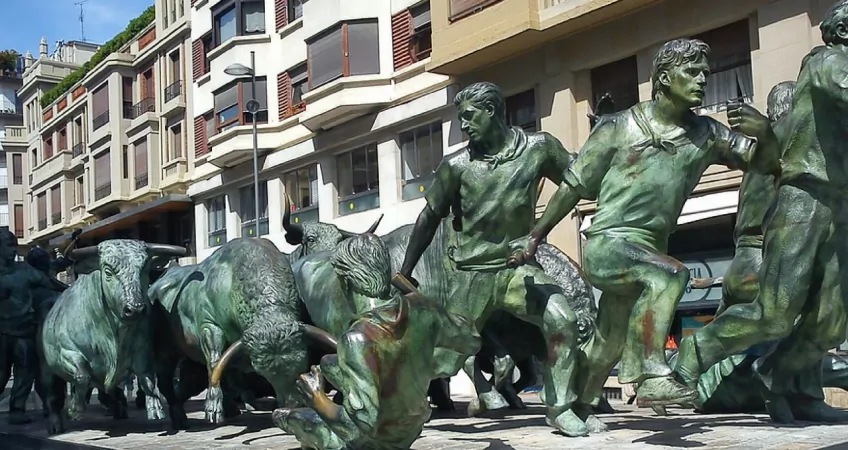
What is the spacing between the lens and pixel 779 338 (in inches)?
218

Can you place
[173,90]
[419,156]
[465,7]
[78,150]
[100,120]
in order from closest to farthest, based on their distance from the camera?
[465,7], [419,156], [173,90], [100,120], [78,150]

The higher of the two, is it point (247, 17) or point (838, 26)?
point (247, 17)

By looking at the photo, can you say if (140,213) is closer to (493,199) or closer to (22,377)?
(22,377)

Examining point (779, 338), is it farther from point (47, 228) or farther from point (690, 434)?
point (47, 228)

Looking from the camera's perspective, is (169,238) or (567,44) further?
(169,238)

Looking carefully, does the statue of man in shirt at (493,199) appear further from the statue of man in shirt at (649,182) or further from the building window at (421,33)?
the building window at (421,33)

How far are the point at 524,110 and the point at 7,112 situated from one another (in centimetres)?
5445

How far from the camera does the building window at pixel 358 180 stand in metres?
22.8

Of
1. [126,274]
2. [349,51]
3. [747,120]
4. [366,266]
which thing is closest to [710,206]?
[126,274]

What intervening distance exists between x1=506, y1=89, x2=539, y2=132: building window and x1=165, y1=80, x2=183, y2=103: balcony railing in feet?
59.0

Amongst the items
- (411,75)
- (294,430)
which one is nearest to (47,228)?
(411,75)

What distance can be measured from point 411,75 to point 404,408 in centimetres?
1731

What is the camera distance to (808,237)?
210 inches

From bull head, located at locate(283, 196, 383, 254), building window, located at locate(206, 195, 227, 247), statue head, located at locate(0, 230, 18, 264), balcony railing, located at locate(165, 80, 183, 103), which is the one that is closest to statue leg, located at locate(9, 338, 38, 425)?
statue head, located at locate(0, 230, 18, 264)
